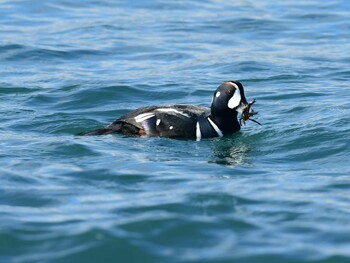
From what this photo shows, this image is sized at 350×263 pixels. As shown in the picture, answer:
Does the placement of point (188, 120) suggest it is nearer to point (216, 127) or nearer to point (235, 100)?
point (216, 127)

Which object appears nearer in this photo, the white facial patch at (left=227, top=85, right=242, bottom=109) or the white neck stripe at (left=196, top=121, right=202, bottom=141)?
the white neck stripe at (left=196, top=121, right=202, bottom=141)

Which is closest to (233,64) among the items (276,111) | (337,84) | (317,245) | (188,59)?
(188,59)

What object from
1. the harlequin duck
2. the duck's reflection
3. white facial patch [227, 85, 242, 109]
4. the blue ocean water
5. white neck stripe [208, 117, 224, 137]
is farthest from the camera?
white facial patch [227, 85, 242, 109]

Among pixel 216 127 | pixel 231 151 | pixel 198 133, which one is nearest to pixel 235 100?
pixel 216 127

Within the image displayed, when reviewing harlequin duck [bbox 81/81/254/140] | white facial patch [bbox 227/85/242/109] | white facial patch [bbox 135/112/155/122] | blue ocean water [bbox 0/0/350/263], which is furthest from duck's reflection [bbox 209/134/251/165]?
white facial patch [bbox 135/112/155/122]

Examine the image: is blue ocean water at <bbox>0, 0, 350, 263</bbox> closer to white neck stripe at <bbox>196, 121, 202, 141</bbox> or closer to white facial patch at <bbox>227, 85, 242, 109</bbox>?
white neck stripe at <bbox>196, 121, 202, 141</bbox>

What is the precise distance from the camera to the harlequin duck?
39.7ft

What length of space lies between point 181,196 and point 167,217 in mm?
711

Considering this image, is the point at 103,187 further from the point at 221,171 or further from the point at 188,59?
the point at 188,59

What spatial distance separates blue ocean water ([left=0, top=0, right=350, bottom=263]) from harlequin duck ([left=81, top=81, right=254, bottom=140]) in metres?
0.18

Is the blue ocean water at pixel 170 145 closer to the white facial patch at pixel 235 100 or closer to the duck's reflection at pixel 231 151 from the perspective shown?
the duck's reflection at pixel 231 151

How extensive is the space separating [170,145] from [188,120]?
1.60 feet

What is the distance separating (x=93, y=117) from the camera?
13711mm

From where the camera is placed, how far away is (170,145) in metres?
11.8
